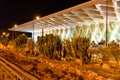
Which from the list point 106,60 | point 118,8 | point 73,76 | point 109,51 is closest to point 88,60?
point 106,60

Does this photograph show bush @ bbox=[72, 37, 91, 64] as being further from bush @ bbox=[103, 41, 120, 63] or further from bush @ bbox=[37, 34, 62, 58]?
bush @ bbox=[37, 34, 62, 58]

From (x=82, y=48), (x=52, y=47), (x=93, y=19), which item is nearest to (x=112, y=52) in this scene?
(x=82, y=48)

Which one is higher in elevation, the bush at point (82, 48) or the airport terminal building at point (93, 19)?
the airport terminal building at point (93, 19)

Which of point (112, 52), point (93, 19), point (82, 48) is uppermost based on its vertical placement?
point (93, 19)

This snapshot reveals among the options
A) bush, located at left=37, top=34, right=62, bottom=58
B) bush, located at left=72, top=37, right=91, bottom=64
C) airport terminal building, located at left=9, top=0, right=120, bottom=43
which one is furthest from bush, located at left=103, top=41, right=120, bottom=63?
airport terminal building, located at left=9, top=0, right=120, bottom=43

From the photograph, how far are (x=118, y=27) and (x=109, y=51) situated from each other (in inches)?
718

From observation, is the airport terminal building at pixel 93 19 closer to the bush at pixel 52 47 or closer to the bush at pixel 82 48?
the bush at pixel 52 47

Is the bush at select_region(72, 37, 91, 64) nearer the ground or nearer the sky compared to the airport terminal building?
nearer the ground

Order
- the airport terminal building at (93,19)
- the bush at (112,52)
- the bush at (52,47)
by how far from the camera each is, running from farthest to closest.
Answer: the airport terminal building at (93,19) < the bush at (52,47) < the bush at (112,52)

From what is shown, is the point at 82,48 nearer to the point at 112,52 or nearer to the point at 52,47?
the point at 112,52

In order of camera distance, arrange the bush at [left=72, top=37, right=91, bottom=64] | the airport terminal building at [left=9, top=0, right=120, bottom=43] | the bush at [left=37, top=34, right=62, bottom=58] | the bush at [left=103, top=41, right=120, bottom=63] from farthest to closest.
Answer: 1. the airport terminal building at [left=9, top=0, right=120, bottom=43]
2. the bush at [left=37, top=34, right=62, bottom=58]
3. the bush at [left=72, top=37, right=91, bottom=64]
4. the bush at [left=103, top=41, right=120, bottom=63]

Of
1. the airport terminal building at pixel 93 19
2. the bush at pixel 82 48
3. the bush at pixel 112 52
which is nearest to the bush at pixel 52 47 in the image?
the bush at pixel 82 48

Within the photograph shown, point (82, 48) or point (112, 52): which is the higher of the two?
point (82, 48)

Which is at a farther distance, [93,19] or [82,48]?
[93,19]
